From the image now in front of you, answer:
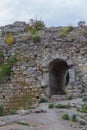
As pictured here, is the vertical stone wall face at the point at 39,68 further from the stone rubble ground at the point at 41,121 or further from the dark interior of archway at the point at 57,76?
the stone rubble ground at the point at 41,121

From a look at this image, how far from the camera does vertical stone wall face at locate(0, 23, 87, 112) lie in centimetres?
1920

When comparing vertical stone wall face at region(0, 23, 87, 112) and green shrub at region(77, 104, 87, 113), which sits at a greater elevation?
vertical stone wall face at region(0, 23, 87, 112)

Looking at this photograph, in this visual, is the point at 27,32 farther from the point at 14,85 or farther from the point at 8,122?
the point at 8,122

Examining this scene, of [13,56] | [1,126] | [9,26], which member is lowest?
[1,126]

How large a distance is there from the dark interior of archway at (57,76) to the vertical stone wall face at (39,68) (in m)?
0.56

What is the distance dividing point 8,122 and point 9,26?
9164mm

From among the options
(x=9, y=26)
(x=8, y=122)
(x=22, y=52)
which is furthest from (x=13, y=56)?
(x=8, y=122)

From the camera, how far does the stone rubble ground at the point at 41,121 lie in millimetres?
12375

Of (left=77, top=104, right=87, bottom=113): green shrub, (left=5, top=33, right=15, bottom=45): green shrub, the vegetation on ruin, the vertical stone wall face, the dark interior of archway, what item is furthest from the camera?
(left=5, top=33, right=15, bottom=45): green shrub

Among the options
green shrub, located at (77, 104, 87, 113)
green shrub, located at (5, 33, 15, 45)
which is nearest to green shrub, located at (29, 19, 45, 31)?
green shrub, located at (5, 33, 15, 45)

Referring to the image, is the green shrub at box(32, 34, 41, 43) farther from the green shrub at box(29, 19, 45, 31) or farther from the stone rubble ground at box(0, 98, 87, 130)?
the stone rubble ground at box(0, 98, 87, 130)

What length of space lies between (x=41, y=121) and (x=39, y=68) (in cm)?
664

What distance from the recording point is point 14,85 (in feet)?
65.0

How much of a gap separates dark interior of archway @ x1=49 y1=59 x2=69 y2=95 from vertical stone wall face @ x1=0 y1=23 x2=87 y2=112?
0.56 m
